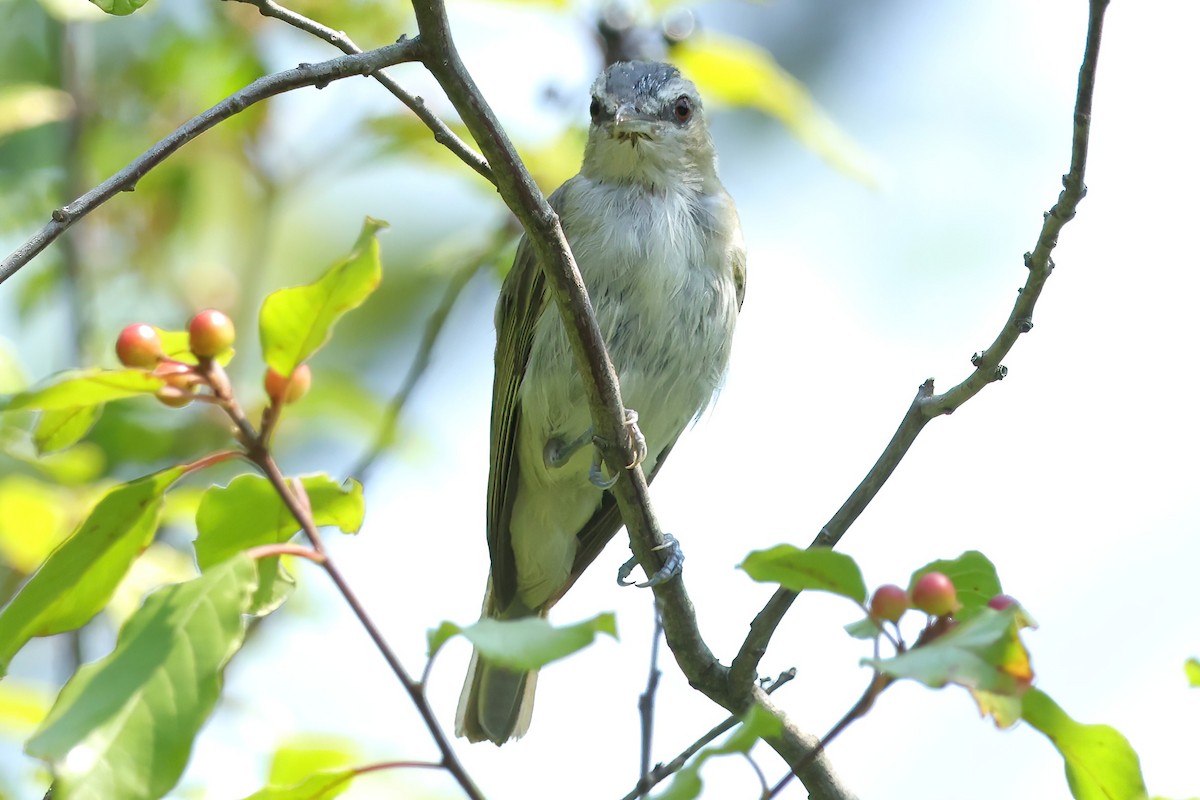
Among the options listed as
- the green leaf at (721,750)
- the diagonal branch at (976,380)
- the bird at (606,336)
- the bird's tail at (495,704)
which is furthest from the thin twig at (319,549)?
the bird's tail at (495,704)

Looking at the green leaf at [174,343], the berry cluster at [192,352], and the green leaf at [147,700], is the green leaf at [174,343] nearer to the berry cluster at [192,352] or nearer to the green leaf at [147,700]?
the berry cluster at [192,352]

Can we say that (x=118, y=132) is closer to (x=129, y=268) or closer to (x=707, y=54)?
(x=129, y=268)

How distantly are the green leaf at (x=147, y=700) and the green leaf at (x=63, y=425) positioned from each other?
18.6 inches

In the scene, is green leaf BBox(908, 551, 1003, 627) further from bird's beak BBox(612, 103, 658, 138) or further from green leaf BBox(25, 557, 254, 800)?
bird's beak BBox(612, 103, 658, 138)

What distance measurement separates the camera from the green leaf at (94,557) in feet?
7.54

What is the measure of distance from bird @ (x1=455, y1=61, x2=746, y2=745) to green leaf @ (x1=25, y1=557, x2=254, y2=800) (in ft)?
8.83

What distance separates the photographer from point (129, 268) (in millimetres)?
5961

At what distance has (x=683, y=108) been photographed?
568 centimetres

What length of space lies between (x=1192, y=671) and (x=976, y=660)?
749mm

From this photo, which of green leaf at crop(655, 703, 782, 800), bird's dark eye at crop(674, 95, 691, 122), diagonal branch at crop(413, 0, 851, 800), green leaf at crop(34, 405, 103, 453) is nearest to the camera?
green leaf at crop(655, 703, 782, 800)

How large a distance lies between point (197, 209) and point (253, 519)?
4140 mm

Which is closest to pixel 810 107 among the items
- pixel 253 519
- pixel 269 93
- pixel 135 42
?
pixel 269 93

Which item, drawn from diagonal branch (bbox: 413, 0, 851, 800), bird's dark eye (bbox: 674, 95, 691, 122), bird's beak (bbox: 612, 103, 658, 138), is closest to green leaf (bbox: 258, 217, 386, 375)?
diagonal branch (bbox: 413, 0, 851, 800)

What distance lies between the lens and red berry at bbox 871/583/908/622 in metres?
2.17
